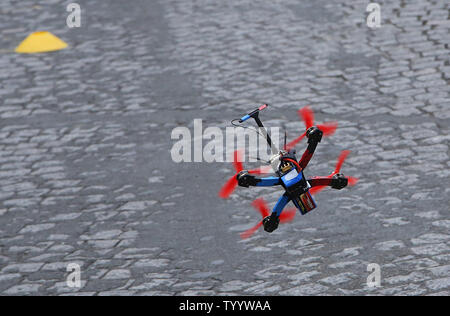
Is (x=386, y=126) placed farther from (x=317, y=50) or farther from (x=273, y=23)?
(x=273, y=23)

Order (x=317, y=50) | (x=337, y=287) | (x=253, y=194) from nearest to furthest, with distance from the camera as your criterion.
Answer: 1. (x=337, y=287)
2. (x=253, y=194)
3. (x=317, y=50)

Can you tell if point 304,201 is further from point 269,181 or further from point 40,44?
point 40,44

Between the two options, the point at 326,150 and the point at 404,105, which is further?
the point at 404,105

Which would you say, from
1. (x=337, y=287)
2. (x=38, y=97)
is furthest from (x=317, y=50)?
(x=337, y=287)
